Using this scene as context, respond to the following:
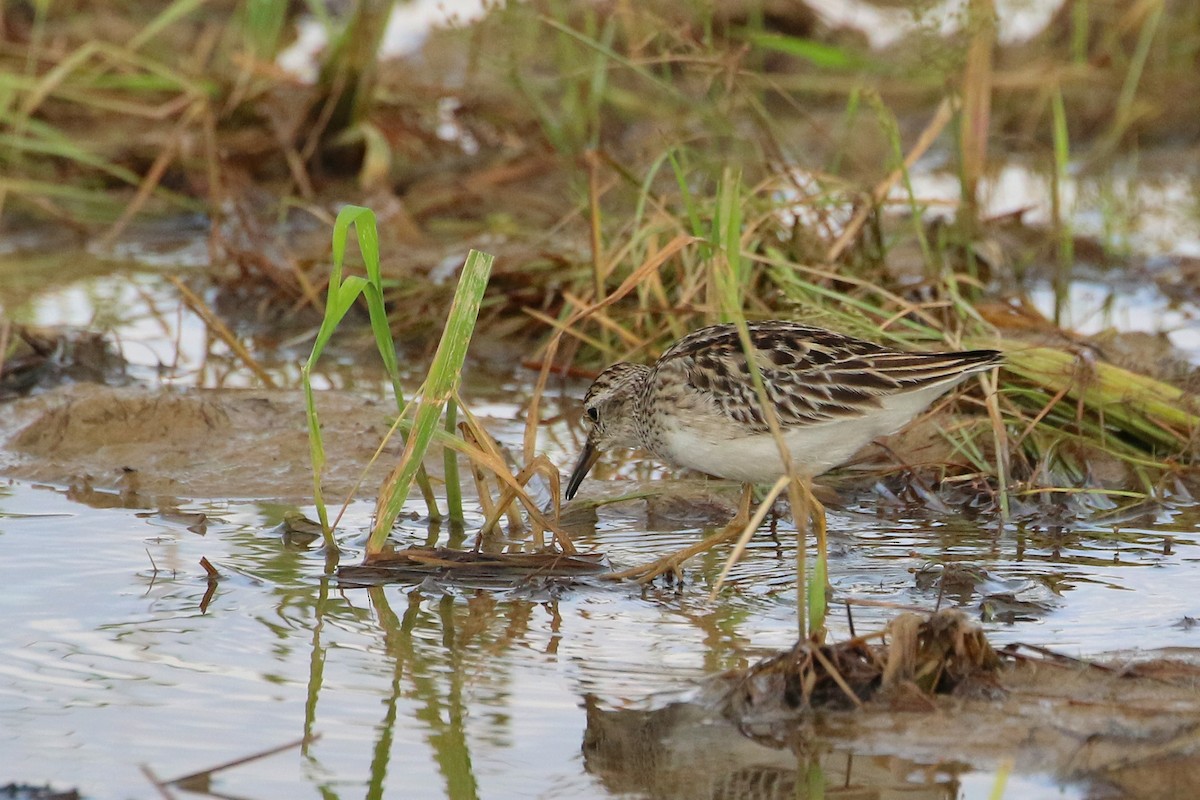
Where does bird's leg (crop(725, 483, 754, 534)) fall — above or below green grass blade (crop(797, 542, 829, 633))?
above

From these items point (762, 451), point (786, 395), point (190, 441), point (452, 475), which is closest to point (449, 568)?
point (452, 475)

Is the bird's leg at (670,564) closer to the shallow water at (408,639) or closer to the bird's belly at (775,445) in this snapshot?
the shallow water at (408,639)

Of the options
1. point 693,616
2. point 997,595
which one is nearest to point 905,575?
point 997,595

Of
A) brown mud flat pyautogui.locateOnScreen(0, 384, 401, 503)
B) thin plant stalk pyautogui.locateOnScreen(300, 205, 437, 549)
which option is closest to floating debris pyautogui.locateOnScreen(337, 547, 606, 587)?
thin plant stalk pyautogui.locateOnScreen(300, 205, 437, 549)

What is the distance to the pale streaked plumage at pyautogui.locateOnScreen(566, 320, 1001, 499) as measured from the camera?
5062 mm

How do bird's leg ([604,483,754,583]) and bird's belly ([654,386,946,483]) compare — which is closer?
bird's leg ([604,483,754,583])

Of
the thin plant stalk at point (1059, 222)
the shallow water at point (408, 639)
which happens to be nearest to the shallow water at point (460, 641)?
the shallow water at point (408, 639)

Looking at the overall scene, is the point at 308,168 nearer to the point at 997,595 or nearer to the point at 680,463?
the point at 680,463

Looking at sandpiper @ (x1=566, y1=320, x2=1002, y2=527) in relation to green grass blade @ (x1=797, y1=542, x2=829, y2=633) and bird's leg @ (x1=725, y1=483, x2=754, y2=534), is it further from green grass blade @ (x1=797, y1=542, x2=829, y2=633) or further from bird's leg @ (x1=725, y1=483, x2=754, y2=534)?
green grass blade @ (x1=797, y1=542, x2=829, y2=633)

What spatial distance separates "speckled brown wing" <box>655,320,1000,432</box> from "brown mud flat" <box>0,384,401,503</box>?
1.54 meters

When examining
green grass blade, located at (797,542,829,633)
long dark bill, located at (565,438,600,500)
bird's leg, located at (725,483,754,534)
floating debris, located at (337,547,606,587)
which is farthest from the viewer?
long dark bill, located at (565,438,600,500)

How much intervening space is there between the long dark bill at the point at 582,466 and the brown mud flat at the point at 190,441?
774 mm

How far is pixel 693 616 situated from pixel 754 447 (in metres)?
0.64

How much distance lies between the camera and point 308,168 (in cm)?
1063
